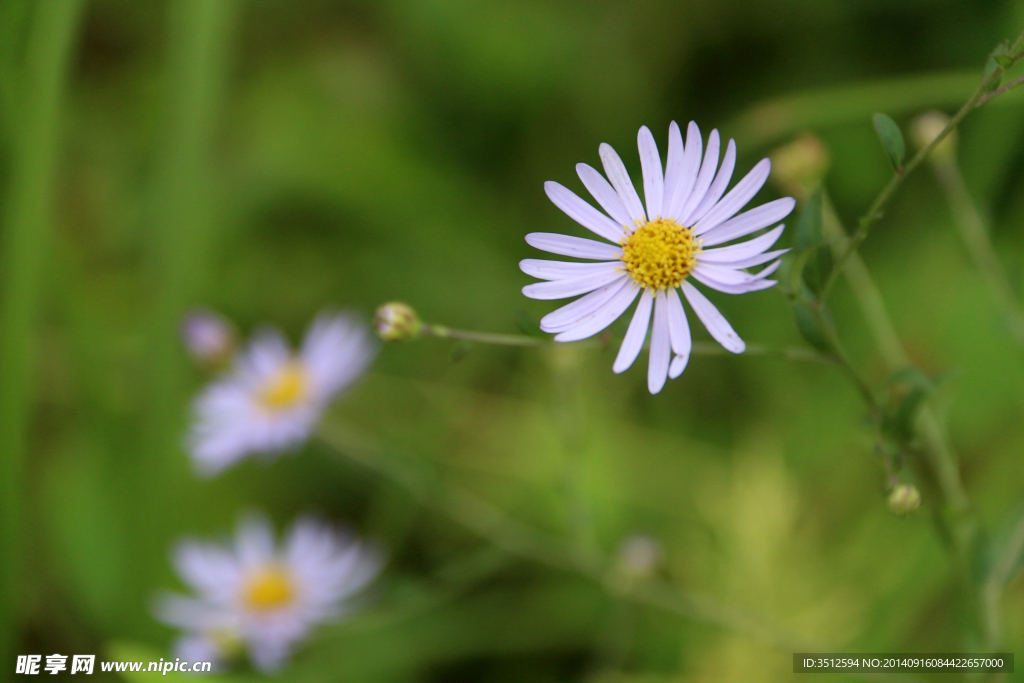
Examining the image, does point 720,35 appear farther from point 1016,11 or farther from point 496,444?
point 496,444

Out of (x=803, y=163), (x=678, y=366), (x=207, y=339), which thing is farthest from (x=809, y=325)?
(x=207, y=339)

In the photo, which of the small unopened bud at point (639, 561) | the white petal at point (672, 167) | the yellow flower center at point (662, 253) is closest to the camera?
the white petal at point (672, 167)

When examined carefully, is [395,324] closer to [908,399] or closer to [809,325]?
[809,325]

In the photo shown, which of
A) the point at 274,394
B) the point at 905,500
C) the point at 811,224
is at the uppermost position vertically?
the point at 274,394

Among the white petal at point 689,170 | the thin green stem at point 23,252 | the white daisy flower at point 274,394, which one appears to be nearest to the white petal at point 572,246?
the white petal at point 689,170

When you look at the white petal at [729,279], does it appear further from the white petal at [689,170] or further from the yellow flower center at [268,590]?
the yellow flower center at [268,590]

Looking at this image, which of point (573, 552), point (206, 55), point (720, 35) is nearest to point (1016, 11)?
point (720, 35)
